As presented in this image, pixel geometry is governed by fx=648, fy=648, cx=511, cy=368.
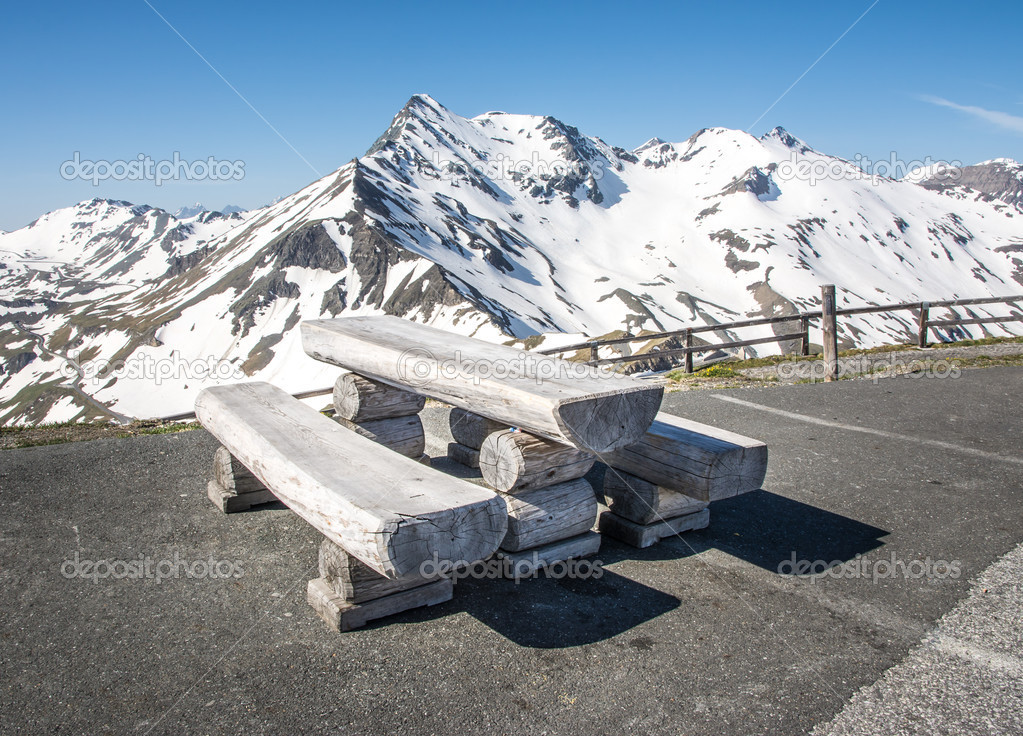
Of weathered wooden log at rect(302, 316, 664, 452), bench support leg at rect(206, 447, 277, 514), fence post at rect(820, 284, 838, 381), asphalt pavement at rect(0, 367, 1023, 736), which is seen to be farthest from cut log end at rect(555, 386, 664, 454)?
fence post at rect(820, 284, 838, 381)

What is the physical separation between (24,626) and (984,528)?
710cm

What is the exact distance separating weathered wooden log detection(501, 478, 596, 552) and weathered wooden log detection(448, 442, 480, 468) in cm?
230

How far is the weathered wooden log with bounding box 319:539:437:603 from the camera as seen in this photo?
13.0ft

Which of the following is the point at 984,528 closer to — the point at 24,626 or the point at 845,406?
the point at 845,406

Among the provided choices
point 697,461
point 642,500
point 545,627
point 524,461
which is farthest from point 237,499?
point 697,461

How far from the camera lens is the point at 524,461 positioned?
4.31 meters

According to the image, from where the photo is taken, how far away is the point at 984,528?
5379mm

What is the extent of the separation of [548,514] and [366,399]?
2.47 metres

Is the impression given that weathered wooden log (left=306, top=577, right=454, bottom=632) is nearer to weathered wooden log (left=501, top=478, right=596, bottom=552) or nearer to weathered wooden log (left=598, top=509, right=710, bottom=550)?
weathered wooden log (left=501, top=478, right=596, bottom=552)

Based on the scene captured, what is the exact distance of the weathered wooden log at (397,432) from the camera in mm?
6438

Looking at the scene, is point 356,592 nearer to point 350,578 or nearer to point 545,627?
point 350,578

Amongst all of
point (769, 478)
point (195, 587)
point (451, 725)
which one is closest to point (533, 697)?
point (451, 725)

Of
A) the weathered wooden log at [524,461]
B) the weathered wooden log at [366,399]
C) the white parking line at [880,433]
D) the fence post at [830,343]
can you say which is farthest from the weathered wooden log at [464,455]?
the fence post at [830,343]

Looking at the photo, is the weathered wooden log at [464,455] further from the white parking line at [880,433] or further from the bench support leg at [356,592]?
the white parking line at [880,433]
